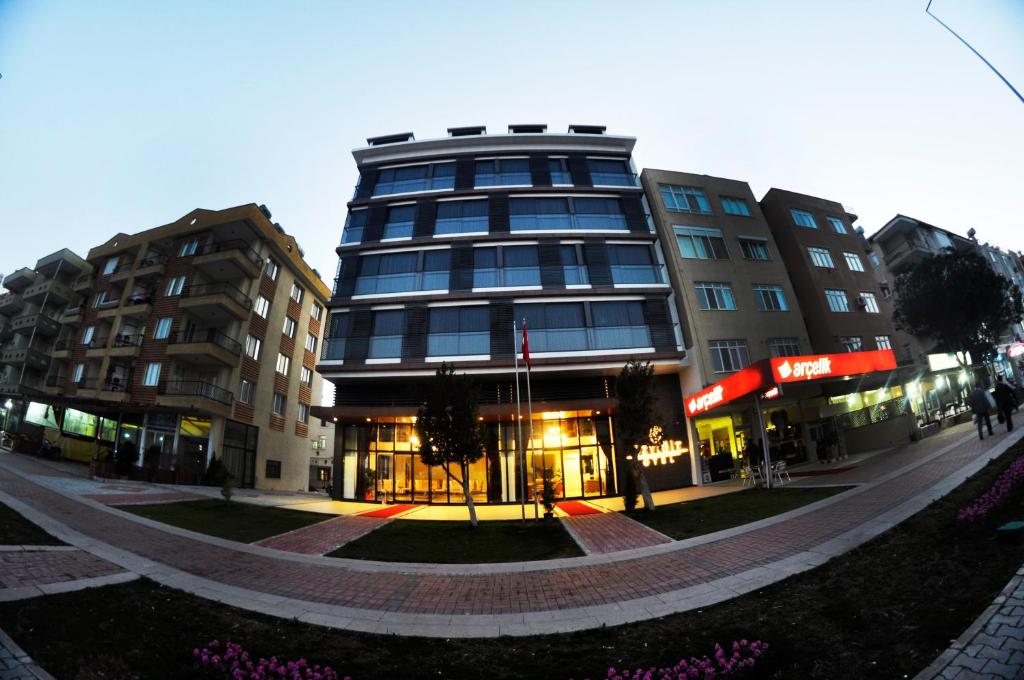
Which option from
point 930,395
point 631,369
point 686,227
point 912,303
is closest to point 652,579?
point 631,369

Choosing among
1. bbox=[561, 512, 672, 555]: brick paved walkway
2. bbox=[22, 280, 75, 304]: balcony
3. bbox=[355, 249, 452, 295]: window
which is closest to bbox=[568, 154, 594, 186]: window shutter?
bbox=[355, 249, 452, 295]: window

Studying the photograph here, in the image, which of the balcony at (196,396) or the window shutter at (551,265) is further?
the balcony at (196,396)

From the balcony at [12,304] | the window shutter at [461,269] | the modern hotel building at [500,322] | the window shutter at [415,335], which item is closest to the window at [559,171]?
the modern hotel building at [500,322]

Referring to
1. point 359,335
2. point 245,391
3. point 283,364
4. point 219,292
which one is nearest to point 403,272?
point 359,335

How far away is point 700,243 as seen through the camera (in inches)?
993

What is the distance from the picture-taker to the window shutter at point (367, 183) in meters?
27.5

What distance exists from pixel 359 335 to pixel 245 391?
42.5 feet

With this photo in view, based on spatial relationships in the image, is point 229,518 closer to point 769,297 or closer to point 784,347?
point 784,347

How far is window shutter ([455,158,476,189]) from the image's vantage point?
27.0m

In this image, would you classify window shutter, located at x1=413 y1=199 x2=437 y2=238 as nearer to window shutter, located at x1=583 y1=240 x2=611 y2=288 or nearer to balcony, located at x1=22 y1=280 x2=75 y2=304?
window shutter, located at x1=583 y1=240 x2=611 y2=288

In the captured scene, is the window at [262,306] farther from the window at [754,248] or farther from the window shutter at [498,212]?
the window at [754,248]

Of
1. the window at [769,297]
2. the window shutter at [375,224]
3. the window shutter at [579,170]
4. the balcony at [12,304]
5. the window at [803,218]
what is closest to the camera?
the window at [769,297]

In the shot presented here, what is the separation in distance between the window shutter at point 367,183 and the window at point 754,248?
1022 inches

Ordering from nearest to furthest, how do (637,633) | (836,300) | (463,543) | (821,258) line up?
(637,633)
(463,543)
(836,300)
(821,258)
